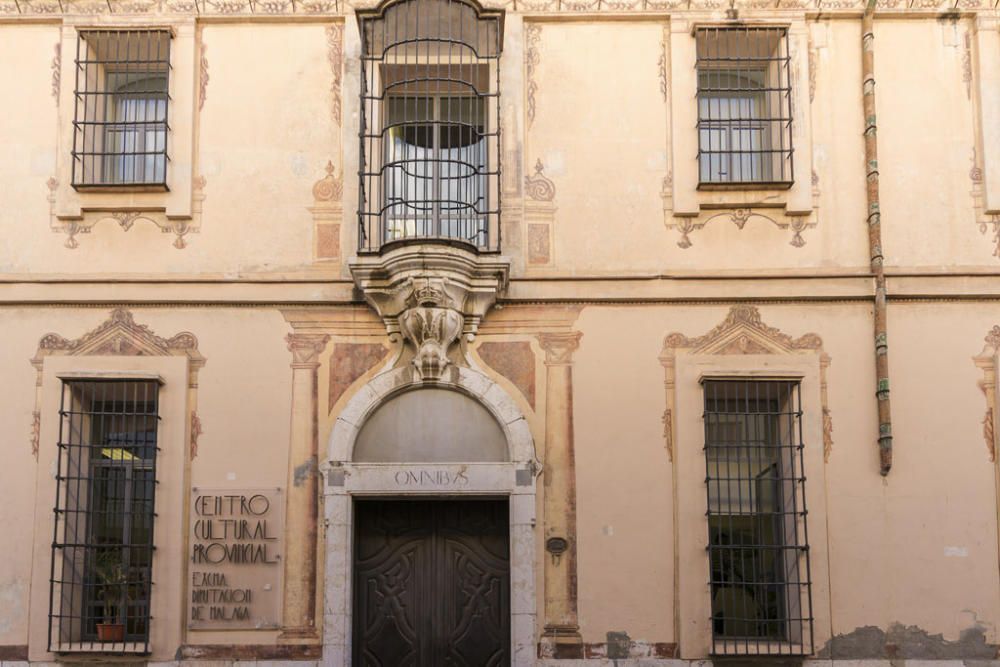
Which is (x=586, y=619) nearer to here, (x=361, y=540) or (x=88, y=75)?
(x=361, y=540)

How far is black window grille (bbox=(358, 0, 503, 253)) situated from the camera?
13.2 m

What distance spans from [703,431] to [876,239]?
244cm

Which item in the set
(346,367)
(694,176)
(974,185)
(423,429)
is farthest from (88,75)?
(974,185)

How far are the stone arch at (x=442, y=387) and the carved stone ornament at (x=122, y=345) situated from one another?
1450mm

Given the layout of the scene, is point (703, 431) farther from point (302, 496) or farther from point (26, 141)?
point (26, 141)

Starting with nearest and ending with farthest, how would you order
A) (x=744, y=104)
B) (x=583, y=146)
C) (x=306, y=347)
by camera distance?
(x=306, y=347), (x=583, y=146), (x=744, y=104)

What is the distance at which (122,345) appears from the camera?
1300 centimetres

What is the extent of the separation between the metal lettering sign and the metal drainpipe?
18.1 feet

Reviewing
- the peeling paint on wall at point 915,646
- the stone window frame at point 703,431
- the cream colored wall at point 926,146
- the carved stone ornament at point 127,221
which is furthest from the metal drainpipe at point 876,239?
the carved stone ornament at point 127,221

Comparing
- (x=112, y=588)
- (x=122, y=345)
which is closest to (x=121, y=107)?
(x=122, y=345)

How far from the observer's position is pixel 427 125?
44.3 ft

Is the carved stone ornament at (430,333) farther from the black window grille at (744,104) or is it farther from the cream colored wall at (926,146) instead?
the cream colored wall at (926,146)

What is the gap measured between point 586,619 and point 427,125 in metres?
4.94

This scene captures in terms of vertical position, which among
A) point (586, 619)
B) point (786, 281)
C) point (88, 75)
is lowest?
point (586, 619)
